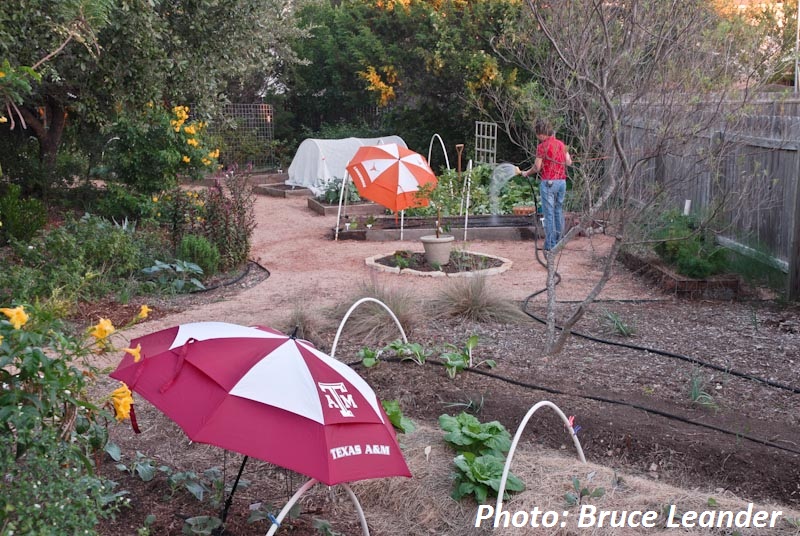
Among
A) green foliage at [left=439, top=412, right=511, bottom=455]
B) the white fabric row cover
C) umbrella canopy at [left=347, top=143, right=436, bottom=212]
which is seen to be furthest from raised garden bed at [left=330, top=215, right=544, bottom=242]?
green foliage at [left=439, top=412, right=511, bottom=455]

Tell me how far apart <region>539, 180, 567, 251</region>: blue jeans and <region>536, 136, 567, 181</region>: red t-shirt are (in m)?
0.09

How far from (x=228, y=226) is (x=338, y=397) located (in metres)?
7.65

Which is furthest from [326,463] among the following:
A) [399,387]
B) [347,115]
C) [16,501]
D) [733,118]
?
[347,115]

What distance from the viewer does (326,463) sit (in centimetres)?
308

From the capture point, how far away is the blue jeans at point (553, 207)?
1023cm

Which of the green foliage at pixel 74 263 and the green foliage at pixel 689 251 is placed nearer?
the green foliage at pixel 74 263

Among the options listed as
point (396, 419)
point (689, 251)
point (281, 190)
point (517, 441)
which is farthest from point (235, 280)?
point (281, 190)

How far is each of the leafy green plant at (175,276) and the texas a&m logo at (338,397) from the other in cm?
624

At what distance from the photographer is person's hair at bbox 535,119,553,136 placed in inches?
346

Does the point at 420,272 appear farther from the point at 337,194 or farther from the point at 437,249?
the point at 337,194

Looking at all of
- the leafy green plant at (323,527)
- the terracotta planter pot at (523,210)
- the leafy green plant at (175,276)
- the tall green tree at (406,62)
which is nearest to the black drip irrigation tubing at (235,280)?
the leafy green plant at (175,276)

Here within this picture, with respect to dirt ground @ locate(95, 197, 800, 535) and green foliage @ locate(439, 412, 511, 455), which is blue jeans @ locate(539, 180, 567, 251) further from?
green foliage @ locate(439, 412, 511, 455)

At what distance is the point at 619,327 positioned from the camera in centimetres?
719

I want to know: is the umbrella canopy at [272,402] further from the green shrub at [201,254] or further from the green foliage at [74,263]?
the green shrub at [201,254]
